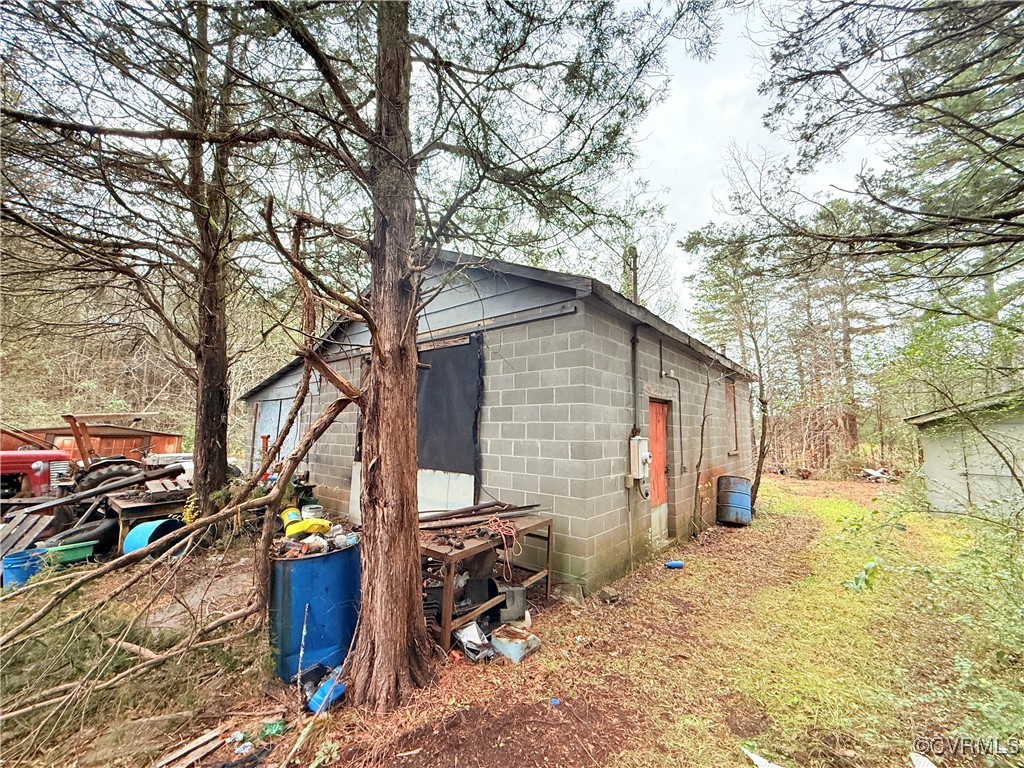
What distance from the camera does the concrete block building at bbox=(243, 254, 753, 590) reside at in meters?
4.04

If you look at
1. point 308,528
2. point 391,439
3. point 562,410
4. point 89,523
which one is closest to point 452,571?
point 391,439

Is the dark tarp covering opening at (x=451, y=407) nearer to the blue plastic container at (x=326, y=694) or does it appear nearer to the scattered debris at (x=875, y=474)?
the blue plastic container at (x=326, y=694)

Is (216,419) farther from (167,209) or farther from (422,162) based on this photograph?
(422,162)

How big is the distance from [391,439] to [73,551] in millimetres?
4966

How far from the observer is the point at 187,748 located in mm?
2047

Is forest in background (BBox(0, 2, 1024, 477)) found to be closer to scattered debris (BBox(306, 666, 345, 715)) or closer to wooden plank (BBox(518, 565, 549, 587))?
scattered debris (BBox(306, 666, 345, 715))

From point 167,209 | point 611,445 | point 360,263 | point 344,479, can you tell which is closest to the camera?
point 360,263

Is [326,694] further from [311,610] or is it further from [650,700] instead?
[650,700]

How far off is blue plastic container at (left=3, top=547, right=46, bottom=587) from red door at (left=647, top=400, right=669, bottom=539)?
6.91 m

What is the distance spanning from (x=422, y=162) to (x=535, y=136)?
0.78m

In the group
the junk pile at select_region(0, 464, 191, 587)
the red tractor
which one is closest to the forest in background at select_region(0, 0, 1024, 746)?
the junk pile at select_region(0, 464, 191, 587)

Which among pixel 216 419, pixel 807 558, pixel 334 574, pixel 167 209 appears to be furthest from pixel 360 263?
pixel 807 558

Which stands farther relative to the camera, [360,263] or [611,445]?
[611,445]

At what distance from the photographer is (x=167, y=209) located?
412 cm
